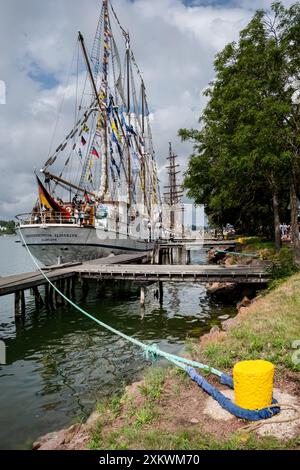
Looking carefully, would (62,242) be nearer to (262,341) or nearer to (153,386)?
(262,341)

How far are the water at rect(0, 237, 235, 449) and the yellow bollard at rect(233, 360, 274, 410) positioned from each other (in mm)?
4618

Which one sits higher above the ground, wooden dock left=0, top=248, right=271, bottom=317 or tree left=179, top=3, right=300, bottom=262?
tree left=179, top=3, right=300, bottom=262

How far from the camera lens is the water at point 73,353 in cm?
917

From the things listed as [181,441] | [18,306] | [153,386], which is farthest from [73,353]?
[181,441]

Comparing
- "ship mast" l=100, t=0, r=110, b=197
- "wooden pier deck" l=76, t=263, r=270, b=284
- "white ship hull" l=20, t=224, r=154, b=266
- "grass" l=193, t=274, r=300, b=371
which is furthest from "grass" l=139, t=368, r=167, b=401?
"ship mast" l=100, t=0, r=110, b=197

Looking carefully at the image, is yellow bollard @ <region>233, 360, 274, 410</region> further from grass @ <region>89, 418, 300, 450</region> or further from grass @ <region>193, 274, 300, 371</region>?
grass @ <region>193, 274, 300, 371</region>

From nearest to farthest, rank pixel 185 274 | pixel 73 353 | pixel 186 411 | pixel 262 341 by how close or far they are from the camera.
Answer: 1. pixel 186 411
2. pixel 262 341
3. pixel 73 353
4. pixel 185 274

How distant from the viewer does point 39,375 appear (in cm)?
1189

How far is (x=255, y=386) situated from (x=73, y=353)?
9746 mm

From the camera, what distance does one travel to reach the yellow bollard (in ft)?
19.1

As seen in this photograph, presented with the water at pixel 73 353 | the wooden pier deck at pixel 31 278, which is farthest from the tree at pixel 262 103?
the wooden pier deck at pixel 31 278

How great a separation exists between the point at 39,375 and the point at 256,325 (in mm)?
7059

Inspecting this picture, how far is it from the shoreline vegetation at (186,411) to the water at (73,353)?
195cm

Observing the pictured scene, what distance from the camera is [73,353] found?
1416 centimetres
